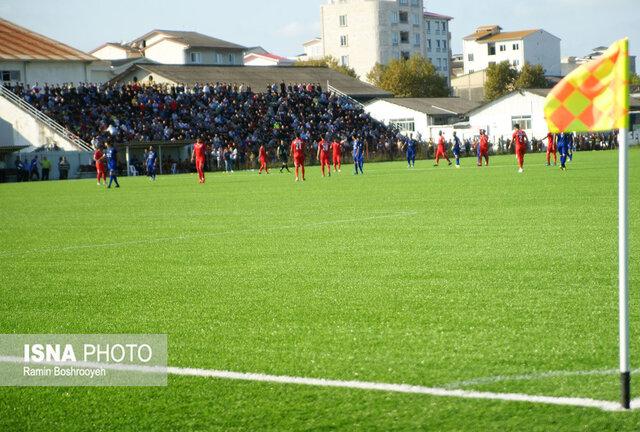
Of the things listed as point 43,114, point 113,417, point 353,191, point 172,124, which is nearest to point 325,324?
point 113,417

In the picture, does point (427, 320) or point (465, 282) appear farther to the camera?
point (465, 282)

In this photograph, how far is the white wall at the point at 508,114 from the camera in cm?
8906

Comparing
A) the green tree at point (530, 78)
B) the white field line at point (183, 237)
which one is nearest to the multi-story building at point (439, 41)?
the green tree at point (530, 78)

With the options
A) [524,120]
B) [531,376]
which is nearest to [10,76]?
[524,120]

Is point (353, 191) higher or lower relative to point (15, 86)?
lower

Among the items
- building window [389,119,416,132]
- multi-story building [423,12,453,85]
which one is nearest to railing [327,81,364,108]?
building window [389,119,416,132]

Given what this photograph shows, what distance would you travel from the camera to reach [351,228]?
18344 mm

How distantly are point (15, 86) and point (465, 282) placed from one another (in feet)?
189

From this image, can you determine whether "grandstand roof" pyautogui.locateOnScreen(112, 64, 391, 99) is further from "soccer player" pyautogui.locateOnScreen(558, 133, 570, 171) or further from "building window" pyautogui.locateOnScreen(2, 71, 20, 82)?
"soccer player" pyautogui.locateOnScreen(558, 133, 570, 171)

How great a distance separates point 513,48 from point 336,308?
463 feet

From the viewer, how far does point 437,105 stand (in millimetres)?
98688

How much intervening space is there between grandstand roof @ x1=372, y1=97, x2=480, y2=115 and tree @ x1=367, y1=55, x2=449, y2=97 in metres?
17.2

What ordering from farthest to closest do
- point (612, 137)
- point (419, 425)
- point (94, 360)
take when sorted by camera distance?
point (612, 137) < point (94, 360) < point (419, 425)

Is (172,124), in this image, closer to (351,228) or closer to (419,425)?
(351,228)
